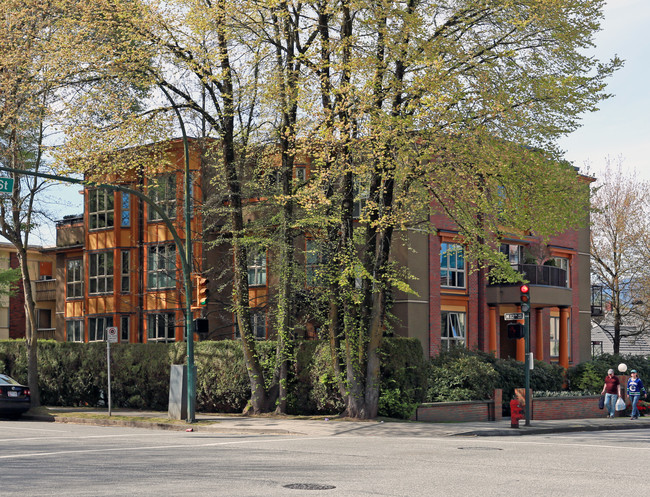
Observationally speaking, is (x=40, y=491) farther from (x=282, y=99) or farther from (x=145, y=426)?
(x=282, y=99)

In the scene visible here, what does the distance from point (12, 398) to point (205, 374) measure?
6179 millimetres

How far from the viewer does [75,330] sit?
144 feet

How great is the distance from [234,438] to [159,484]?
9.04m

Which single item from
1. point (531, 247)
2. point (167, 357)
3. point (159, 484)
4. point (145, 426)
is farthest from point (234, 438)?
point (531, 247)

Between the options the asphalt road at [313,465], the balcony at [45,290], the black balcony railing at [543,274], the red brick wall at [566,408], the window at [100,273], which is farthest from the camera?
the balcony at [45,290]

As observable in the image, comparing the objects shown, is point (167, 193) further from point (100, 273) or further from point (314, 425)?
point (314, 425)

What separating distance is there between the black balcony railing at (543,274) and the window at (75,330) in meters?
20.7

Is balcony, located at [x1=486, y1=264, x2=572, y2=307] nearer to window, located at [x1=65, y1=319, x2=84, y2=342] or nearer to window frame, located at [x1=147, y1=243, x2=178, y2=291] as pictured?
window frame, located at [x1=147, y1=243, x2=178, y2=291]

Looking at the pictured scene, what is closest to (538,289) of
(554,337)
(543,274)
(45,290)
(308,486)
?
(543,274)

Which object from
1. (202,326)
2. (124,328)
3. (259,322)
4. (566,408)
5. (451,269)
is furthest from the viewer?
(124,328)

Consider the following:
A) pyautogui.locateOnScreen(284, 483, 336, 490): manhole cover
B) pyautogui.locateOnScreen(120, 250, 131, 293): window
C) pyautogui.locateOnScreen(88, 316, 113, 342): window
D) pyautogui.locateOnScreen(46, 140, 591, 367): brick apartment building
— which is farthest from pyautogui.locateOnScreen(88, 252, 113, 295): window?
pyautogui.locateOnScreen(284, 483, 336, 490): manhole cover

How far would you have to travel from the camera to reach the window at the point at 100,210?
4150 cm

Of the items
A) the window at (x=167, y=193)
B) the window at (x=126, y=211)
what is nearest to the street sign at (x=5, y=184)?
the window at (x=167, y=193)

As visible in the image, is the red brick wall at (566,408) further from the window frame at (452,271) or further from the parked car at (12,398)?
the parked car at (12,398)
